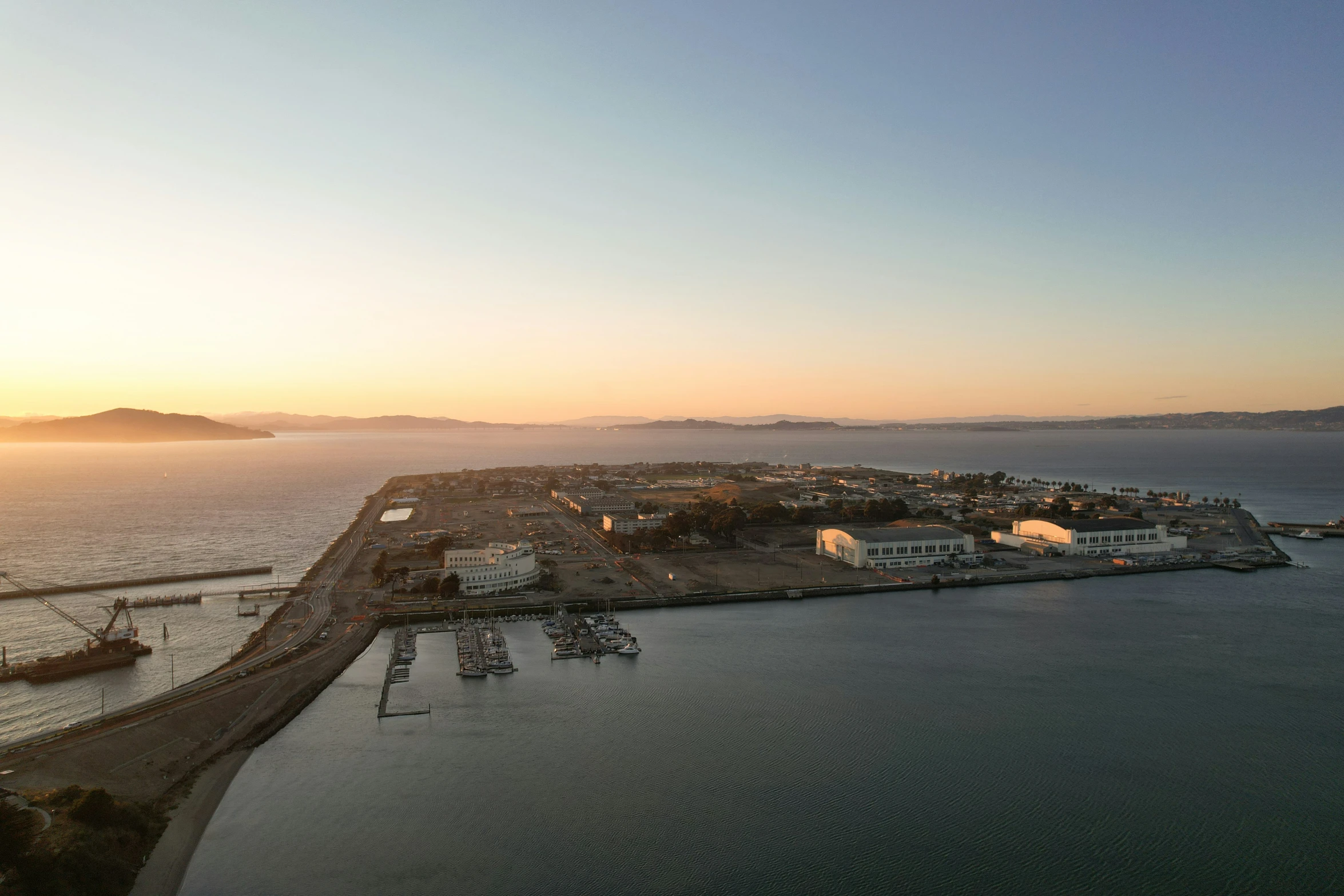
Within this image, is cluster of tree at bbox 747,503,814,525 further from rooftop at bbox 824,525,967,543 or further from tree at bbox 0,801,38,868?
tree at bbox 0,801,38,868

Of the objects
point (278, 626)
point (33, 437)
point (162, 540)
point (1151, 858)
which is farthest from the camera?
point (33, 437)

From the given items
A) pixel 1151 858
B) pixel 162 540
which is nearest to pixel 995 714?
pixel 1151 858

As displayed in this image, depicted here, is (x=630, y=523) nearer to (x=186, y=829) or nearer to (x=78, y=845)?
(x=186, y=829)

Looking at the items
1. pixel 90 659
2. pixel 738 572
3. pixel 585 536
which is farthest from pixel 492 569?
pixel 585 536

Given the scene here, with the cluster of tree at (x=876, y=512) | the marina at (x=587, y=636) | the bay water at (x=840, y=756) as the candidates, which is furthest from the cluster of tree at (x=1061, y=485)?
the marina at (x=587, y=636)

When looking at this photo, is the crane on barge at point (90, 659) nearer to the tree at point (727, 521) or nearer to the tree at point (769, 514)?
the tree at point (727, 521)

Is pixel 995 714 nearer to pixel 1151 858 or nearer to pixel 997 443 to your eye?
pixel 1151 858
